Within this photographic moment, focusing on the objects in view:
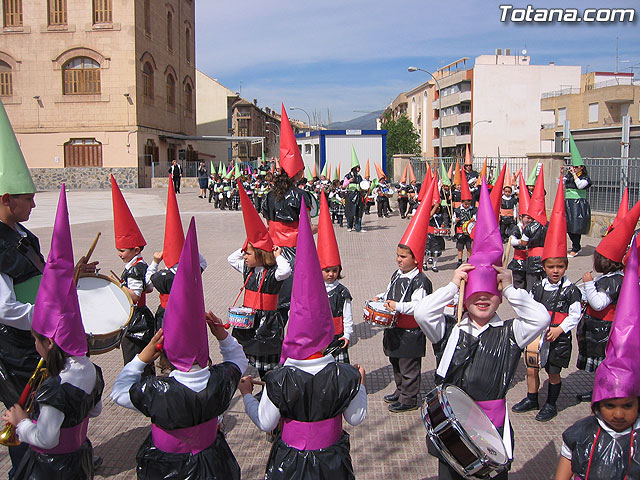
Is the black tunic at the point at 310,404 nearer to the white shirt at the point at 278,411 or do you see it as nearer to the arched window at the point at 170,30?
the white shirt at the point at 278,411

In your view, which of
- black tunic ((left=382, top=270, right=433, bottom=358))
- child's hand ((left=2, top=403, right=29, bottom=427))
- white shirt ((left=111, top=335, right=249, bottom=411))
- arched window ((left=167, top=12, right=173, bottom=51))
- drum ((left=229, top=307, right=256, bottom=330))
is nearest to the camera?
white shirt ((left=111, top=335, right=249, bottom=411))

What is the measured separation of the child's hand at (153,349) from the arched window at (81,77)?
123ft

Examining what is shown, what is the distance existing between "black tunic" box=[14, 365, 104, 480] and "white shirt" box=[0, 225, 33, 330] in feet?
2.14

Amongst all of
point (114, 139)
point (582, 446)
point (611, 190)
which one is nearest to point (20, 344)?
point (582, 446)

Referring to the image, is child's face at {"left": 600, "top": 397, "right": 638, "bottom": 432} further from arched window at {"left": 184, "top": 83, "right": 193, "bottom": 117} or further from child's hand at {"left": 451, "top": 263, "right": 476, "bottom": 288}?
arched window at {"left": 184, "top": 83, "right": 193, "bottom": 117}

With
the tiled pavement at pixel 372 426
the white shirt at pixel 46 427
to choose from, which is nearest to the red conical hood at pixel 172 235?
the tiled pavement at pixel 372 426

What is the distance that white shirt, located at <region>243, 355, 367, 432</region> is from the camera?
9.46 ft

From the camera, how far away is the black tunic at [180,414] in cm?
274

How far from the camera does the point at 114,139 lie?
120 ft

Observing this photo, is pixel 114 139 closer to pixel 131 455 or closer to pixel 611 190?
pixel 611 190

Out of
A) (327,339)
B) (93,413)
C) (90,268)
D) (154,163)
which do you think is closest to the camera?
(327,339)

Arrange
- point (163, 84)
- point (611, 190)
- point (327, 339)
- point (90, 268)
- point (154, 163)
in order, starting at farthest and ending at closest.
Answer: point (163, 84), point (154, 163), point (611, 190), point (90, 268), point (327, 339)

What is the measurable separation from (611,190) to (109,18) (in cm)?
3226

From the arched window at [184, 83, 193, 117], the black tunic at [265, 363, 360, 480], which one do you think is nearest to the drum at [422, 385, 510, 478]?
the black tunic at [265, 363, 360, 480]
